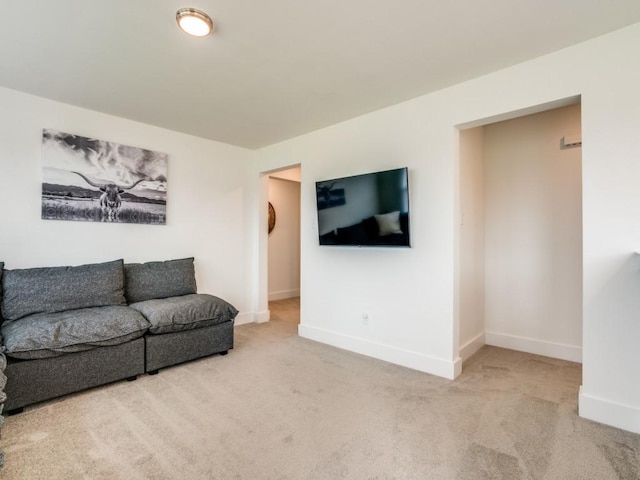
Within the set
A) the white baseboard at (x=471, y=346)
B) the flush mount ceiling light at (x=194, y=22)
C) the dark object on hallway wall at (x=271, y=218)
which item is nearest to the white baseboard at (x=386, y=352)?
the white baseboard at (x=471, y=346)

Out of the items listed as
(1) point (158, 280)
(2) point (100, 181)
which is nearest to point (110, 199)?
(2) point (100, 181)

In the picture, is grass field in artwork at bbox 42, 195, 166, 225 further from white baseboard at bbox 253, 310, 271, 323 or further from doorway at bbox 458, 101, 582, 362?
doorway at bbox 458, 101, 582, 362

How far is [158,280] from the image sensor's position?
325 cm

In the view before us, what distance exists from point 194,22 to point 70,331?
7.21 ft

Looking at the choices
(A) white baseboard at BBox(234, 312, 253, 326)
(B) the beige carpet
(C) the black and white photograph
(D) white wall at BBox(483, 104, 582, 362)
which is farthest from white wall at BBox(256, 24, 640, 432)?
(C) the black and white photograph

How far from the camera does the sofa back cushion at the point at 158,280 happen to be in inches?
122

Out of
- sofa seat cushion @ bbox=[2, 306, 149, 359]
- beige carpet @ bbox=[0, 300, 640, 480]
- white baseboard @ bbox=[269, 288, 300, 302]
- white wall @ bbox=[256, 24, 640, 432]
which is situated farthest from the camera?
white baseboard @ bbox=[269, 288, 300, 302]

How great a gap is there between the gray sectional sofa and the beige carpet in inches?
5.7

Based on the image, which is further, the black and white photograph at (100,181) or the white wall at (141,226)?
the black and white photograph at (100,181)

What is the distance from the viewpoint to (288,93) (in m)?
2.76

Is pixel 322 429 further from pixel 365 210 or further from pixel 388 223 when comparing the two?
pixel 365 210

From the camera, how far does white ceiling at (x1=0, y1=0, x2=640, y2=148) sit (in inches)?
69.2

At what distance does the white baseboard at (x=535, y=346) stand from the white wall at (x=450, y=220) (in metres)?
1.11

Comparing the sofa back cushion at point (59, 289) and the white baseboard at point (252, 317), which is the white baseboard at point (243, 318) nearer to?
the white baseboard at point (252, 317)
